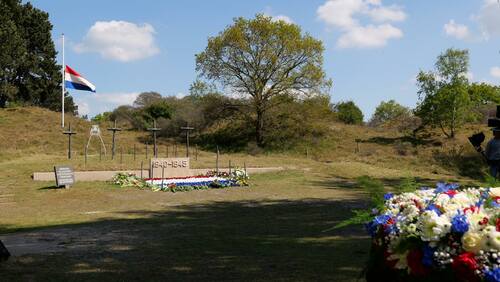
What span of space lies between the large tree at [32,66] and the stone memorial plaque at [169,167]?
1066 inches

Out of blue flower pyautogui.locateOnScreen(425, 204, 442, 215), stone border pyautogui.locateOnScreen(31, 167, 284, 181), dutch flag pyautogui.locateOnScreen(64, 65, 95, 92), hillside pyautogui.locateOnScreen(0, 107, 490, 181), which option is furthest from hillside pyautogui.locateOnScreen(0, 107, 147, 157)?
blue flower pyautogui.locateOnScreen(425, 204, 442, 215)

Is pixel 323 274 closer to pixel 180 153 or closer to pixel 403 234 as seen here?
pixel 403 234

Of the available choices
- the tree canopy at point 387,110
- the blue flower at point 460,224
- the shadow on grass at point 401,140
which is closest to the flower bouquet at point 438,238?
the blue flower at point 460,224

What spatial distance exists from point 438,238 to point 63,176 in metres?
15.8

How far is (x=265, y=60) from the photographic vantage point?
116 feet

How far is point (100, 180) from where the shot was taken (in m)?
20.2

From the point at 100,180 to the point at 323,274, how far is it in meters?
16.0

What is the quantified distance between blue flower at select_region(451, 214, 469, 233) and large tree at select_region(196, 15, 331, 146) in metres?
32.6

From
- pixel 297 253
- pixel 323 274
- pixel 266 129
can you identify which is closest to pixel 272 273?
pixel 323 274

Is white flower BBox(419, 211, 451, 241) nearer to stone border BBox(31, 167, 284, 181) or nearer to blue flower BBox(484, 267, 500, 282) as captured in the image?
blue flower BBox(484, 267, 500, 282)

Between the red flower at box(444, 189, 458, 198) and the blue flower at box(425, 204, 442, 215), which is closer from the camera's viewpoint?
the blue flower at box(425, 204, 442, 215)

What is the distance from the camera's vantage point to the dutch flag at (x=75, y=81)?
99.8 feet

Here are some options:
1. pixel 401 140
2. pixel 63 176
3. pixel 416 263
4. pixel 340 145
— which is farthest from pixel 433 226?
pixel 401 140

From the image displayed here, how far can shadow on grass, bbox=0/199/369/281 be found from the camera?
5730 mm
